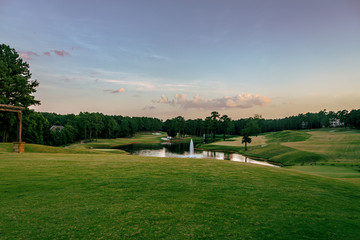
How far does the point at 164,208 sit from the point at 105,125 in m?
126

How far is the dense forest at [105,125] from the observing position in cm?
6418

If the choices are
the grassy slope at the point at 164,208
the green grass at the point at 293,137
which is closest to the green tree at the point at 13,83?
the grassy slope at the point at 164,208

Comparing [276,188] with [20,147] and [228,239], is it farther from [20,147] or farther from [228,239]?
[20,147]

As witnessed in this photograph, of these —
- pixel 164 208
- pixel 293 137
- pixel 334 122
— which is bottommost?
pixel 293 137

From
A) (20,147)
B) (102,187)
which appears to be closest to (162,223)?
(102,187)

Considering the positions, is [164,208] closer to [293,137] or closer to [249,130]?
[293,137]

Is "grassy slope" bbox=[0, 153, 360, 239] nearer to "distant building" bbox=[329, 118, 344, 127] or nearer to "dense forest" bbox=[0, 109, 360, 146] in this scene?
"dense forest" bbox=[0, 109, 360, 146]

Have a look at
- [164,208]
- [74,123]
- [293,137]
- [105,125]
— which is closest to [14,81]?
[164,208]

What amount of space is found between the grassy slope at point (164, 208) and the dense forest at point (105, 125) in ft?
114

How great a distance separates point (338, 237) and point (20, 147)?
26.9m

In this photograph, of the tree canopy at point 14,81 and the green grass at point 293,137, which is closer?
the tree canopy at point 14,81

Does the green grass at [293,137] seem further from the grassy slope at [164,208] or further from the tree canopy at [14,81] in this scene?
the tree canopy at [14,81]

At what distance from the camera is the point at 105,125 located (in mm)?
123938

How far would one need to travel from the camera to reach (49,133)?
8000 centimetres
